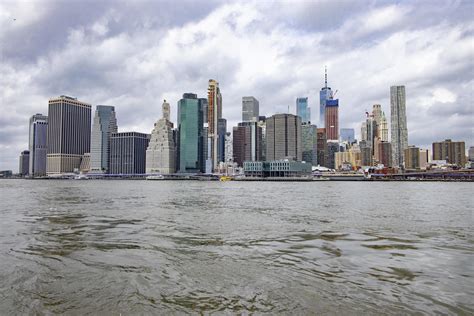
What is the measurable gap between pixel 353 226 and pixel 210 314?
19827 mm

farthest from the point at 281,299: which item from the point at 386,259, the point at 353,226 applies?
the point at 353,226

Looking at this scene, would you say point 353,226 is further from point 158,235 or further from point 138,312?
point 138,312

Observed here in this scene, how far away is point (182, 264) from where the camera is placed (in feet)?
49.0

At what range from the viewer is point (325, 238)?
21.5m

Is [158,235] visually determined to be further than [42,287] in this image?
Yes

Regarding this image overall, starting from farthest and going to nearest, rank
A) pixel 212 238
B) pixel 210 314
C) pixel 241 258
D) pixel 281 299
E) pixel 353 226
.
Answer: pixel 353 226 < pixel 212 238 < pixel 241 258 < pixel 281 299 < pixel 210 314

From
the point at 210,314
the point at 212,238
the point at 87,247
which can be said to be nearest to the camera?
the point at 210,314

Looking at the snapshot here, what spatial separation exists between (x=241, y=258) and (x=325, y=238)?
7.47m

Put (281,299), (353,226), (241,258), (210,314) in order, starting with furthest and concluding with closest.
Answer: (353,226), (241,258), (281,299), (210,314)

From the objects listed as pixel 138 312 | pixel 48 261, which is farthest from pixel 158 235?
pixel 138 312

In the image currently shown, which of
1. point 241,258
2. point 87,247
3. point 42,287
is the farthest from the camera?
point 87,247

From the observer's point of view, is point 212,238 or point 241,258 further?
point 212,238

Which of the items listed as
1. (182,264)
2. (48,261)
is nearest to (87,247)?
(48,261)

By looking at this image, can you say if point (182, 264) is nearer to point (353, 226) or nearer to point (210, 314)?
point (210, 314)
